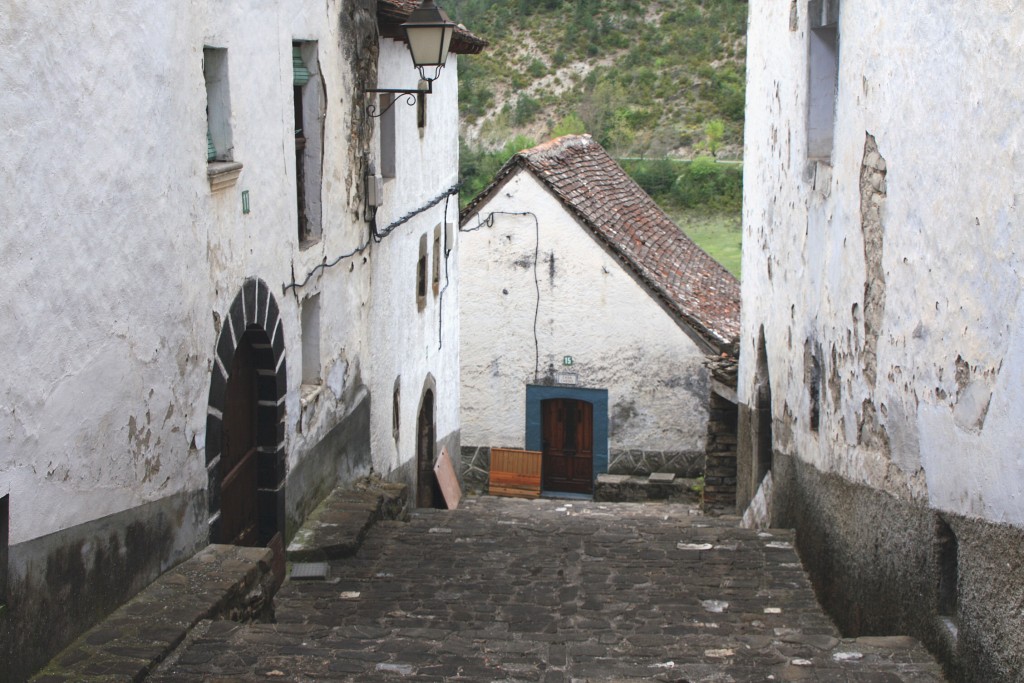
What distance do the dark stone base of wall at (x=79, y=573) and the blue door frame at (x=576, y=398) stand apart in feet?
42.4

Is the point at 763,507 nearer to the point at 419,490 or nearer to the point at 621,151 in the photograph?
the point at 419,490

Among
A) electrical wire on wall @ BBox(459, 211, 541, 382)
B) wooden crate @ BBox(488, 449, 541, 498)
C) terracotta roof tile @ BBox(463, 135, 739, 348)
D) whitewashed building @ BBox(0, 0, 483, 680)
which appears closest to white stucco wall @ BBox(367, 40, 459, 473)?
whitewashed building @ BBox(0, 0, 483, 680)

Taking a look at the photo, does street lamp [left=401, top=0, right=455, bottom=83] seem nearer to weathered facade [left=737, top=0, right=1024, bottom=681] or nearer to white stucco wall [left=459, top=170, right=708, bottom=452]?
weathered facade [left=737, top=0, right=1024, bottom=681]

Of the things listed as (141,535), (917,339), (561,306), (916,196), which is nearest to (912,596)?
(917,339)

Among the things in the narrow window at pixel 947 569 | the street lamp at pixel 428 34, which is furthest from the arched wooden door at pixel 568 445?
the narrow window at pixel 947 569

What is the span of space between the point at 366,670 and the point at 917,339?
9.75 ft

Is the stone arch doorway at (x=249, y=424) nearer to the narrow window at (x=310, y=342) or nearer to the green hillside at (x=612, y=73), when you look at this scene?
the narrow window at (x=310, y=342)

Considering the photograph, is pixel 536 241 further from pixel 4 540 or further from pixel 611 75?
pixel 611 75

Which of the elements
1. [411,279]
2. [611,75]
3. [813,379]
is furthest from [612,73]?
[813,379]

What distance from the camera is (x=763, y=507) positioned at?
36.4 ft

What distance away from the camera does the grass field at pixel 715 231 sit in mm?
28125

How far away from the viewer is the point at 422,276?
13711mm

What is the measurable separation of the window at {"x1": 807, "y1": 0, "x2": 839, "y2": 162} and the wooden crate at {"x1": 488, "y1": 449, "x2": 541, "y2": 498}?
11.3 metres

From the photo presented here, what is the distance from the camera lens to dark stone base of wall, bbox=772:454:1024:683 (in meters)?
4.66
